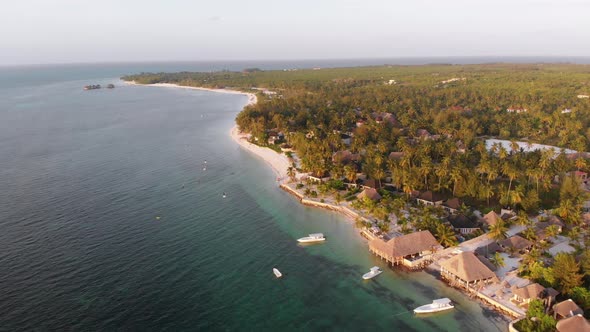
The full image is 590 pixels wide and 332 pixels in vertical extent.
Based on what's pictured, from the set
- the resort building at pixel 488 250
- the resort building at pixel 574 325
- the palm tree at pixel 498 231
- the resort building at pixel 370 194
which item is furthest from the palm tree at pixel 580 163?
the resort building at pixel 574 325

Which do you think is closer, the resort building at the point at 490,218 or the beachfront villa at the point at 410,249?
the beachfront villa at the point at 410,249

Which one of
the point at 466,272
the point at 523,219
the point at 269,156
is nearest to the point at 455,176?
the point at 523,219

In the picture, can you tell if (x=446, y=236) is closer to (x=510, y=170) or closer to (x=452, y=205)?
(x=452, y=205)

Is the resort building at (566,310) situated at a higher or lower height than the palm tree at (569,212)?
lower

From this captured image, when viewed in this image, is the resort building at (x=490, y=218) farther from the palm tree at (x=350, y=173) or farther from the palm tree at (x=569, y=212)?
the palm tree at (x=350, y=173)

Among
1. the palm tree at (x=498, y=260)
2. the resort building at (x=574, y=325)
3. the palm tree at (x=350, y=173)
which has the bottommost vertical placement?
the palm tree at (x=498, y=260)

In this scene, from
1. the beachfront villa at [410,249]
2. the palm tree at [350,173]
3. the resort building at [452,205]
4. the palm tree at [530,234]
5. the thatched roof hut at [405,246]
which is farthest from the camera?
the palm tree at [350,173]

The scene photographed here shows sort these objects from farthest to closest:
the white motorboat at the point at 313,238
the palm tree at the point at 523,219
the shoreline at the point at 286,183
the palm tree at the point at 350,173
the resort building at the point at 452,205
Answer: the palm tree at the point at 350,173, the resort building at the point at 452,205, the white motorboat at the point at 313,238, the palm tree at the point at 523,219, the shoreline at the point at 286,183
